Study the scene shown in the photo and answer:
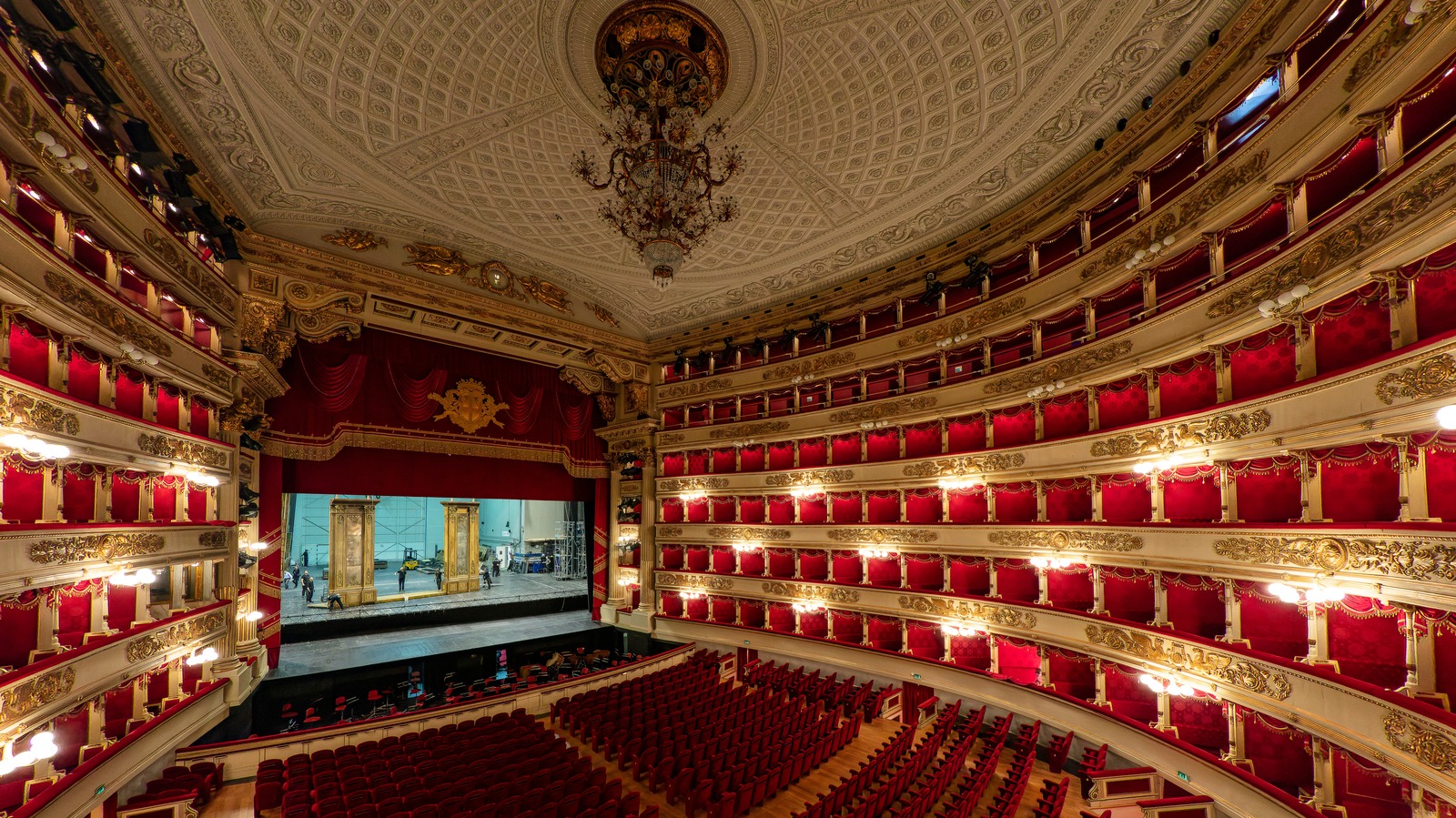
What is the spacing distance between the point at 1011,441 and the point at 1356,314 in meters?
5.99

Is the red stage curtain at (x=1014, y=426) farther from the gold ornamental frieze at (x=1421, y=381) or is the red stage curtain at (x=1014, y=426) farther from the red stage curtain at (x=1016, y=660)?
the gold ornamental frieze at (x=1421, y=381)

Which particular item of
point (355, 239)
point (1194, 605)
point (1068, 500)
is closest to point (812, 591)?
point (1068, 500)

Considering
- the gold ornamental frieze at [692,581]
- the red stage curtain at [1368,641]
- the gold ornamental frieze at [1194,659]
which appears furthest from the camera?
the gold ornamental frieze at [692,581]

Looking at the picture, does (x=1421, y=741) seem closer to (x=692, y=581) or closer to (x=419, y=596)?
(x=692, y=581)

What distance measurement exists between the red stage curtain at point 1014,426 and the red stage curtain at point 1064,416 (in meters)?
0.23

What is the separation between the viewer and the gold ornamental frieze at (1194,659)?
22.9 feet

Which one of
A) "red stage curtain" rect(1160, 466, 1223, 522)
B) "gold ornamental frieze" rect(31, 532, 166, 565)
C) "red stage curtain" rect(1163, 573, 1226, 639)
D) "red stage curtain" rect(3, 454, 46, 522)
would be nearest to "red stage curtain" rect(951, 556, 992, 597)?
"red stage curtain" rect(1163, 573, 1226, 639)

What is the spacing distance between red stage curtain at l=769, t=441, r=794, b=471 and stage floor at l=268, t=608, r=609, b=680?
7.80 metres

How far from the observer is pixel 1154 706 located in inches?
372

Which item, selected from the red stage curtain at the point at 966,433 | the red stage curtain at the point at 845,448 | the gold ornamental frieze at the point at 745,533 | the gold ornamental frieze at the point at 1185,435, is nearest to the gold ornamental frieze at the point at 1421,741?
the gold ornamental frieze at the point at 1185,435

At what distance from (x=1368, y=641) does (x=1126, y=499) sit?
3616 mm

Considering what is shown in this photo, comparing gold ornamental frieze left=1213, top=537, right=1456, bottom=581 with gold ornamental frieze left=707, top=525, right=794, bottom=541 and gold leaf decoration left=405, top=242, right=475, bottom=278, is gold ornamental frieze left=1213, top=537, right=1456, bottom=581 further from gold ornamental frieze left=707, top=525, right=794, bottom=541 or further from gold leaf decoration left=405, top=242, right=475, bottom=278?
gold leaf decoration left=405, top=242, right=475, bottom=278

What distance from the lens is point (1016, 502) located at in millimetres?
11953

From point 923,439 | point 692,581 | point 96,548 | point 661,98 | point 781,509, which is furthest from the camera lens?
point 692,581
